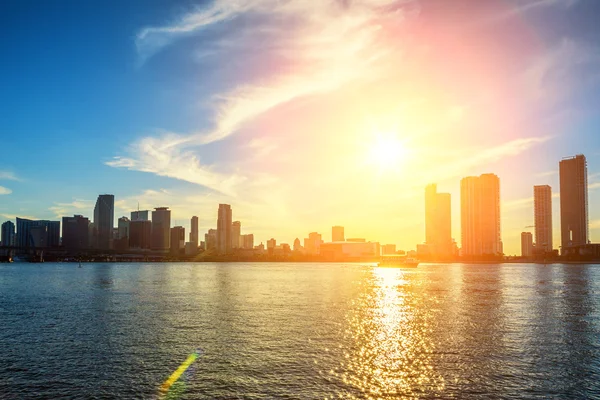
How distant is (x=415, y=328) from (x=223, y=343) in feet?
94.2

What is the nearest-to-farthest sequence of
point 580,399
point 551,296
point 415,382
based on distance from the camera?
point 580,399 < point 415,382 < point 551,296

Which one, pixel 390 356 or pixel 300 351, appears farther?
pixel 300 351

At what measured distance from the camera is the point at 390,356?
161 feet

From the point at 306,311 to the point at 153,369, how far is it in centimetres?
4209

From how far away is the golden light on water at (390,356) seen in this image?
38531 millimetres

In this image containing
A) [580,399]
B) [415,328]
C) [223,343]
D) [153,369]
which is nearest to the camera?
[580,399]

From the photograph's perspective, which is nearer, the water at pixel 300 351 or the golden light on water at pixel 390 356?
the water at pixel 300 351

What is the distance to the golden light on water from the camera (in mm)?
38531

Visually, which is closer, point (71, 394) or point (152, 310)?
point (71, 394)

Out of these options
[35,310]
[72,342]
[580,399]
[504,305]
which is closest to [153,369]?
[72,342]

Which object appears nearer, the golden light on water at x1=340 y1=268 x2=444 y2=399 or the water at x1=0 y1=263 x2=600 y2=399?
the water at x1=0 y1=263 x2=600 y2=399

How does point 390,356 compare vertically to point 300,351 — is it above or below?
below

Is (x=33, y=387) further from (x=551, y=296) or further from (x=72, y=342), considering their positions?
(x=551, y=296)

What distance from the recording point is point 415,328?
6656 cm
